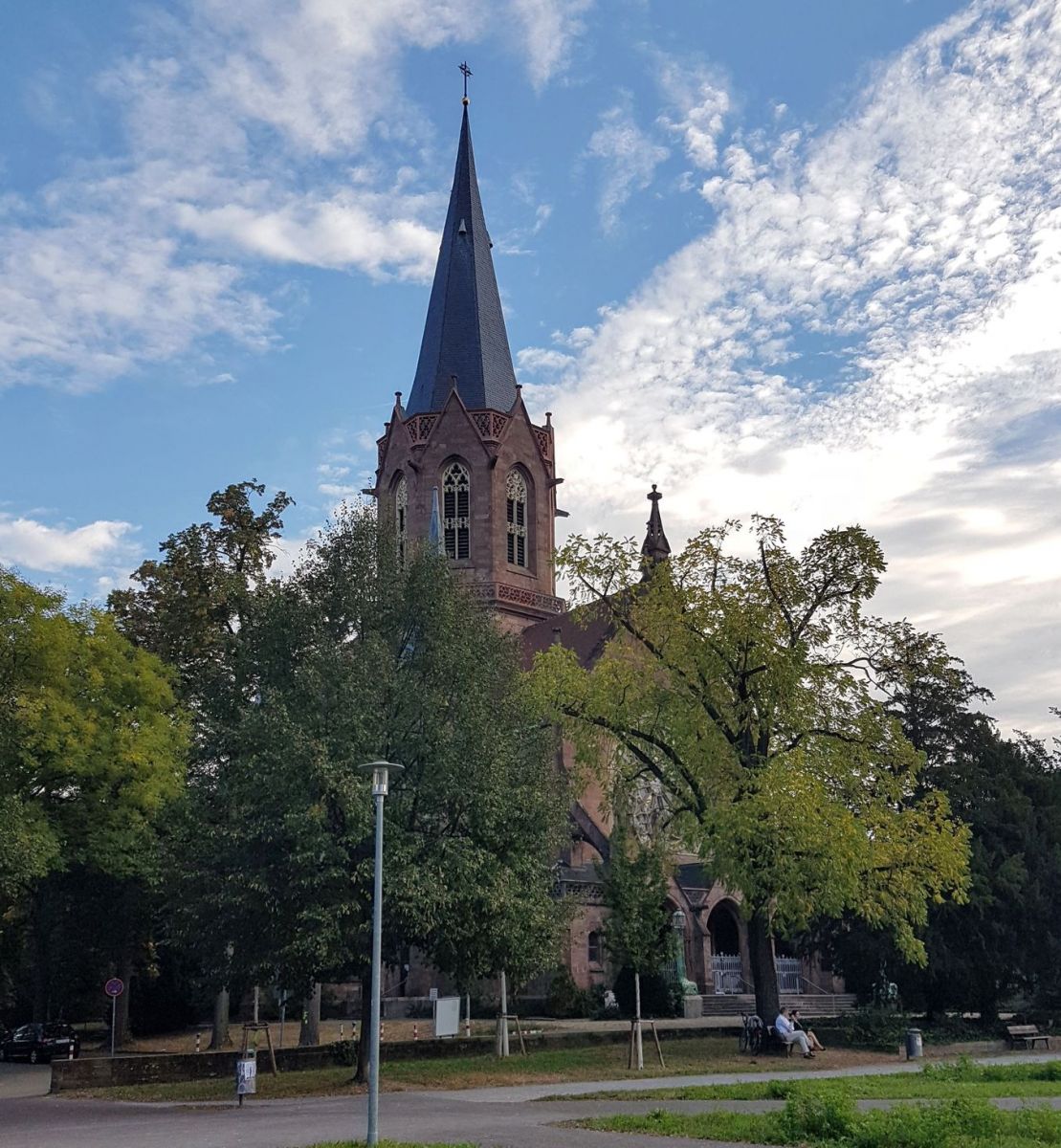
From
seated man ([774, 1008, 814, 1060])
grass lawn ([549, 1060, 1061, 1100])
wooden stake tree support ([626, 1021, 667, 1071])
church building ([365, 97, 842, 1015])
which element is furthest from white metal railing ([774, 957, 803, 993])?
grass lawn ([549, 1060, 1061, 1100])

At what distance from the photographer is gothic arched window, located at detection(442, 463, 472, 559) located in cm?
6066

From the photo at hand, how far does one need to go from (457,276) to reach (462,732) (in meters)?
44.5

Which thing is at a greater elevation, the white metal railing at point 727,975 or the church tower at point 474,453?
the church tower at point 474,453

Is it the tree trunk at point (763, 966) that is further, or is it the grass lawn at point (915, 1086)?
the tree trunk at point (763, 966)

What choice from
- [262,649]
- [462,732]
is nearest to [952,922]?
[462,732]

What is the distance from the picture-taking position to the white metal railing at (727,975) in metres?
47.6

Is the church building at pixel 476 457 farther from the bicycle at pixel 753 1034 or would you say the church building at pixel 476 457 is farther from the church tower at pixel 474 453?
the bicycle at pixel 753 1034

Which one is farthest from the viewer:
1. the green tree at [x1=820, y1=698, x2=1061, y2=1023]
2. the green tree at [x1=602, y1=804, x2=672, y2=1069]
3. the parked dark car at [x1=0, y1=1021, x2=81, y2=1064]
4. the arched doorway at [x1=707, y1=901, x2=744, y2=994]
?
the arched doorway at [x1=707, y1=901, x2=744, y2=994]

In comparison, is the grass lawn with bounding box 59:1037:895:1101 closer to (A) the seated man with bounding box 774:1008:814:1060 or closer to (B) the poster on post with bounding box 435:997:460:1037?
(A) the seated man with bounding box 774:1008:814:1060

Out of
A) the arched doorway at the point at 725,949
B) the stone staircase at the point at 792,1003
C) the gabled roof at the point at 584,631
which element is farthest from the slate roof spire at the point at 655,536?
the stone staircase at the point at 792,1003

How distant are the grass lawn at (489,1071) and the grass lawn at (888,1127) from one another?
1015 centimetres

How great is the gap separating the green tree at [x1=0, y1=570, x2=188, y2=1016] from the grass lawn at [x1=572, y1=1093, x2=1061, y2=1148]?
20.8 m

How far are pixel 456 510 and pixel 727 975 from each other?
85.4 feet

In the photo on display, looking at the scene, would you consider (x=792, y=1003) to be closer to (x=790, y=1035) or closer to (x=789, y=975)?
(x=789, y=975)
